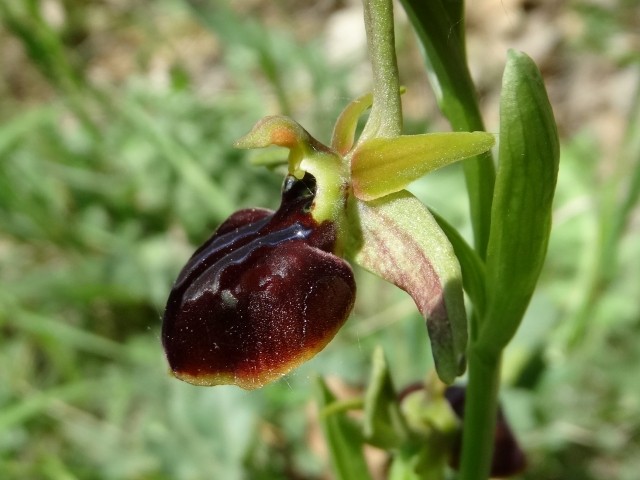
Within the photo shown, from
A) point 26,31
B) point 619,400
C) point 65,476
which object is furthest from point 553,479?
point 26,31

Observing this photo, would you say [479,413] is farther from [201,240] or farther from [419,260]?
[201,240]

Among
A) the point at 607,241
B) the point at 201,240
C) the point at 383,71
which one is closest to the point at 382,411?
the point at 383,71

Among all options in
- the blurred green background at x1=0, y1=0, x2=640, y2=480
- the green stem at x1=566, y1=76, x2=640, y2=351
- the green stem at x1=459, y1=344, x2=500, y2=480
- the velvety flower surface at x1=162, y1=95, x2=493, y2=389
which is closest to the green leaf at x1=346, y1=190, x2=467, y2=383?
the velvety flower surface at x1=162, y1=95, x2=493, y2=389

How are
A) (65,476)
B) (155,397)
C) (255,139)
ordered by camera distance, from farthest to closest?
(155,397) → (65,476) → (255,139)

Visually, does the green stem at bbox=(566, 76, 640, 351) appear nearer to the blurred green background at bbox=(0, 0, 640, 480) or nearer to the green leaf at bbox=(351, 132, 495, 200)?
the blurred green background at bbox=(0, 0, 640, 480)

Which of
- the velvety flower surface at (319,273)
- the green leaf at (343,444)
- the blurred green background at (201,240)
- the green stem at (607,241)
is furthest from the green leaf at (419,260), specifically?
the green stem at (607,241)

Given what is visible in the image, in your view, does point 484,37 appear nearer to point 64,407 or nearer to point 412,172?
point 64,407
